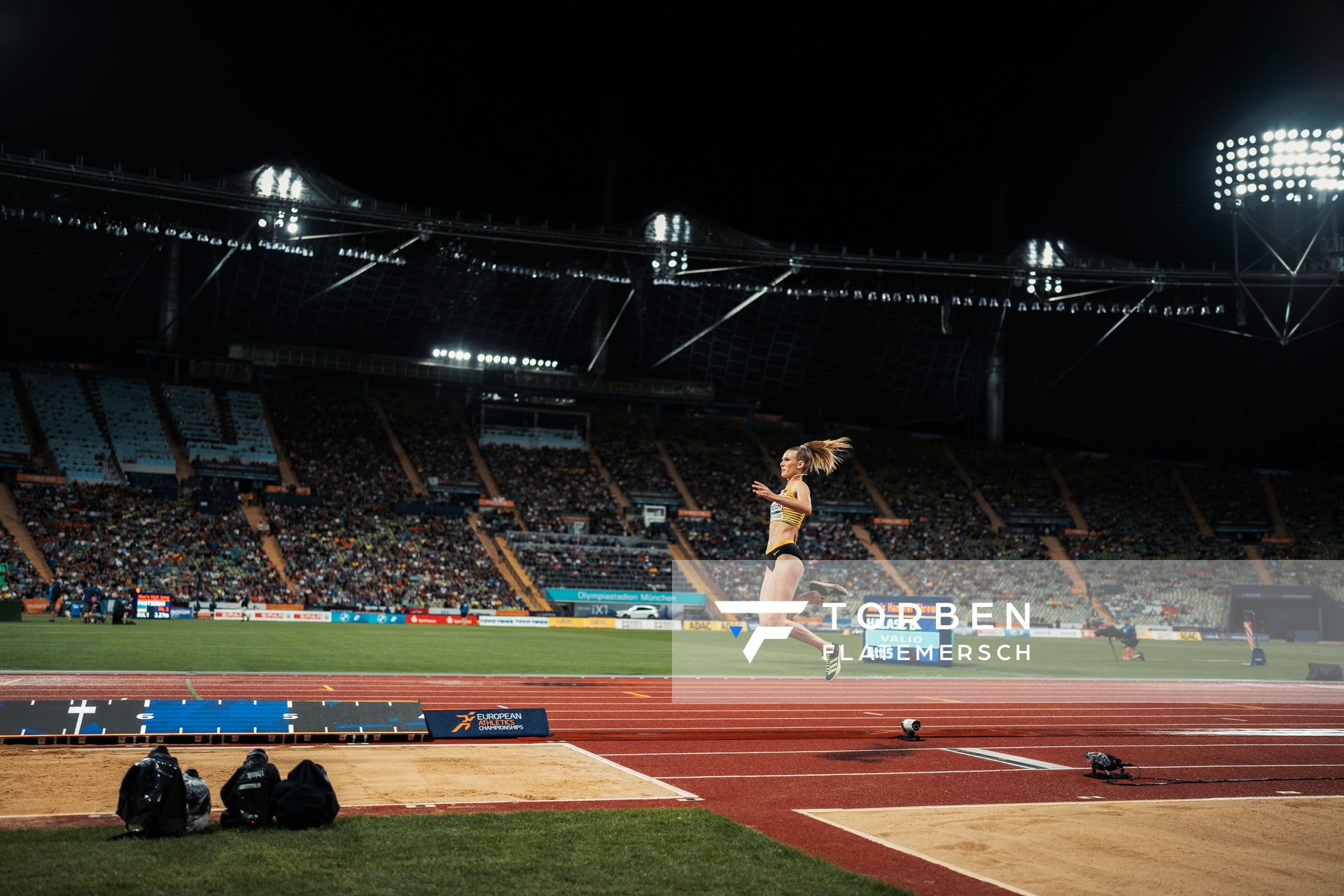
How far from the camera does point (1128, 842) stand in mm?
7152

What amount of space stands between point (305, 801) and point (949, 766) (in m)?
6.38

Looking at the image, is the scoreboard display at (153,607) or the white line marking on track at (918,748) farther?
the scoreboard display at (153,607)

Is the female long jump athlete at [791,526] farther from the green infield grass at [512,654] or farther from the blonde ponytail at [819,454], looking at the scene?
the green infield grass at [512,654]

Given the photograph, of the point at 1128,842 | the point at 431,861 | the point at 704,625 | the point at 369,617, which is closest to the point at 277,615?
the point at 369,617

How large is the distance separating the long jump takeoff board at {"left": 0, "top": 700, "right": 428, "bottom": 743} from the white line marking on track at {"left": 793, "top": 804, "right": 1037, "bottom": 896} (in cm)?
489

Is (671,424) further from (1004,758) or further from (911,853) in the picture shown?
(911,853)

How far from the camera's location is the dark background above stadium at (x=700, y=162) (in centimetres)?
4634

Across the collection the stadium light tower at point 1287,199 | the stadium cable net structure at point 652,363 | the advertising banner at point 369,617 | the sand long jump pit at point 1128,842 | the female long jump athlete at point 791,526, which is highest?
the stadium light tower at point 1287,199

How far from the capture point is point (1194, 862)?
21.9 ft

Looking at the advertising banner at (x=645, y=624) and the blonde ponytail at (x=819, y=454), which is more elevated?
the blonde ponytail at (x=819, y=454)

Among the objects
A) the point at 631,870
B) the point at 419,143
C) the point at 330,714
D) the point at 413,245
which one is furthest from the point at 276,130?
the point at 631,870

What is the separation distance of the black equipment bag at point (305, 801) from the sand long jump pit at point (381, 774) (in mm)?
749

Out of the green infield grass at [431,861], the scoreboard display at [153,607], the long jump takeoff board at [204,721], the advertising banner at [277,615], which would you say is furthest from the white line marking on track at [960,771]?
the advertising banner at [277,615]

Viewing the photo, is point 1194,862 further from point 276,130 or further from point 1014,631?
point 276,130
